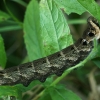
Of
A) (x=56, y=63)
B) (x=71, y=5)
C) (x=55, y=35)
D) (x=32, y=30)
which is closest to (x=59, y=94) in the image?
(x=56, y=63)

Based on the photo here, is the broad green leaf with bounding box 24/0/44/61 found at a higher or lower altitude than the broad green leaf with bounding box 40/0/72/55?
lower

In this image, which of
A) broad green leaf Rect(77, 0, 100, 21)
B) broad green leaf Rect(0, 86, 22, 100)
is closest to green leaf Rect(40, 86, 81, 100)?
broad green leaf Rect(0, 86, 22, 100)

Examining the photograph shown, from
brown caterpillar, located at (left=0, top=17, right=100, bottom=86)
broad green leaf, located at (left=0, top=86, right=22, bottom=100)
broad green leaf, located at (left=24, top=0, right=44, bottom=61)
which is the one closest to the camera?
broad green leaf, located at (left=0, top=86, right=22, bottom=100)

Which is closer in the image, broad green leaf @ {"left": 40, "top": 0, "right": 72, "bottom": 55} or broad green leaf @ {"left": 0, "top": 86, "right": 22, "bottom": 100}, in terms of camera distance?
broad green leaf @ {"left": 0, "top": 86, "right": 22, "bottom": 100}

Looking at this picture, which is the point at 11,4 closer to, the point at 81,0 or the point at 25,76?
the point at 25,76

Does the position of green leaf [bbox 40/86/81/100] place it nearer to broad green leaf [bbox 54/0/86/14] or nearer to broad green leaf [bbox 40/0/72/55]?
broad green leaf [bbox 40/0/72/55]

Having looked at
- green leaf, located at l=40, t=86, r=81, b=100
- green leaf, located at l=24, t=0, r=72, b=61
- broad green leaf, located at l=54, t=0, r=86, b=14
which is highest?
broad green leaf, located at l=54, t=0, r=86, b=14
